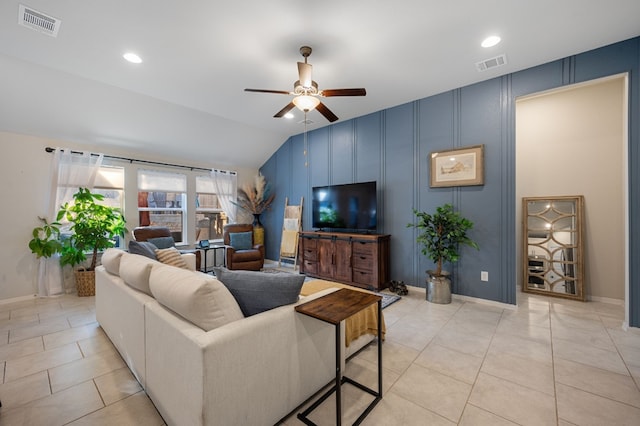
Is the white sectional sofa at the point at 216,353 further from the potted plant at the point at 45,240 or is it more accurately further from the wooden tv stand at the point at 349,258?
the potted plant at the point at 45,240

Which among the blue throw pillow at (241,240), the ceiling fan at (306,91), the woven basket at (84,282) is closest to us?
the ceiling fan at (306,91)

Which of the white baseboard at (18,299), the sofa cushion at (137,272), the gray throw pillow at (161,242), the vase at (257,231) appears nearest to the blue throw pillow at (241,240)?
the vase at (257,231)

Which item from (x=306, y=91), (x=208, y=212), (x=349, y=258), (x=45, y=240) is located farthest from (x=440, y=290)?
(x=45, y=240)

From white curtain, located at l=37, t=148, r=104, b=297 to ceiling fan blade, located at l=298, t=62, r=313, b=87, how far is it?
3.74 meters

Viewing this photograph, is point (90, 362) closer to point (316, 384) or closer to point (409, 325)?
point (316, 384)

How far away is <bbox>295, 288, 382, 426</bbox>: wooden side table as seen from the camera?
1.32m

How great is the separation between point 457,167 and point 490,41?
149cm

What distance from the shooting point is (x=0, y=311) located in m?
3.18

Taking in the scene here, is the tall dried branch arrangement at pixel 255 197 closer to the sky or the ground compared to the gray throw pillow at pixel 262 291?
closer to the sky

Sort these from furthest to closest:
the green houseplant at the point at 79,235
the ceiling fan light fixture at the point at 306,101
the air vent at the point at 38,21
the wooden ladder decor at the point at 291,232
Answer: the wooden ladder decor at the point at 291,232 → the green houseplant at the point at 79,235 → the ceiling fan light fixture at the point at 306,101 → the air vent at the point at 38,21

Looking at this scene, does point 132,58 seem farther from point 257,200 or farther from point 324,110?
point 257,200

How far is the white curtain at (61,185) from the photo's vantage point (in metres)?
3.71

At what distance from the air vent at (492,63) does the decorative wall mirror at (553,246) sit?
2056mm

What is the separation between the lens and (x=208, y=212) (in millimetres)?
5840
